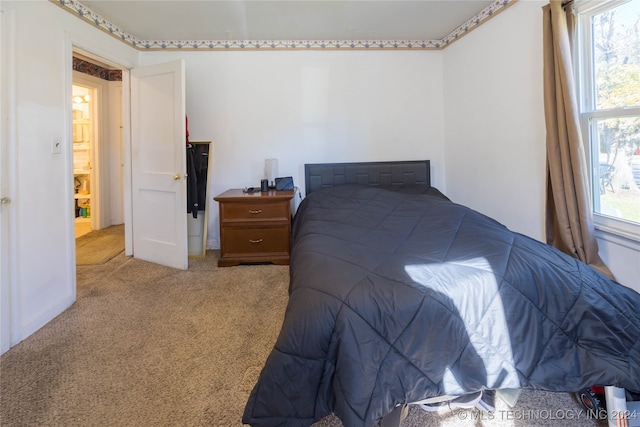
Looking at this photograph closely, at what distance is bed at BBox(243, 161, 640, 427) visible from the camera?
110cm

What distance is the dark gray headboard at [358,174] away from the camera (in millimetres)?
3475

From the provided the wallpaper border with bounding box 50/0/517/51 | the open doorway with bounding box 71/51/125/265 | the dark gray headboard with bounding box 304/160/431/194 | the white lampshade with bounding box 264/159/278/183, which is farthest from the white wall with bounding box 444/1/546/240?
the open doorway with bounding box 71/51/125/265

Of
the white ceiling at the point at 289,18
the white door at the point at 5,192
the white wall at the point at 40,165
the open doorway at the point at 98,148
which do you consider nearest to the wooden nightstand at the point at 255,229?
the white wall at the point at 40,165

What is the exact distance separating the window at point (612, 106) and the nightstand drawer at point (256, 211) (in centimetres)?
237

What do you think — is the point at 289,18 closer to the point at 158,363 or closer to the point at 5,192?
the point at 5,192

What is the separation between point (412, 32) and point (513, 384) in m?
3.29

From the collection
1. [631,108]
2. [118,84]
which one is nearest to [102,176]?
[118,84]

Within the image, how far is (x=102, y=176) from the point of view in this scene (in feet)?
15.6

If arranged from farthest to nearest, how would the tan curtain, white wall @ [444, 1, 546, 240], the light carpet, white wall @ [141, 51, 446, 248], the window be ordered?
white wall @ [141, 51, 446, 248] → white wall @ [444, 1, 546, 240] → the tan curtain → the window → the light carpet

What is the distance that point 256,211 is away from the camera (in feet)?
10.1

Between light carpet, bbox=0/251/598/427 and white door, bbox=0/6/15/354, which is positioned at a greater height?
white door, bbox=0/6/15/354

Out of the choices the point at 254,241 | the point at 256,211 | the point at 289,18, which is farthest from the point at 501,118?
the point at 254,241

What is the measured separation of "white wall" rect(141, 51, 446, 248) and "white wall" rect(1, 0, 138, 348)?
4.21ft

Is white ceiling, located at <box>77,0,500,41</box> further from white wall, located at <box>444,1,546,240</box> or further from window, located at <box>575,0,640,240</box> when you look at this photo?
window, located at <box>575,0,640,240</box>
